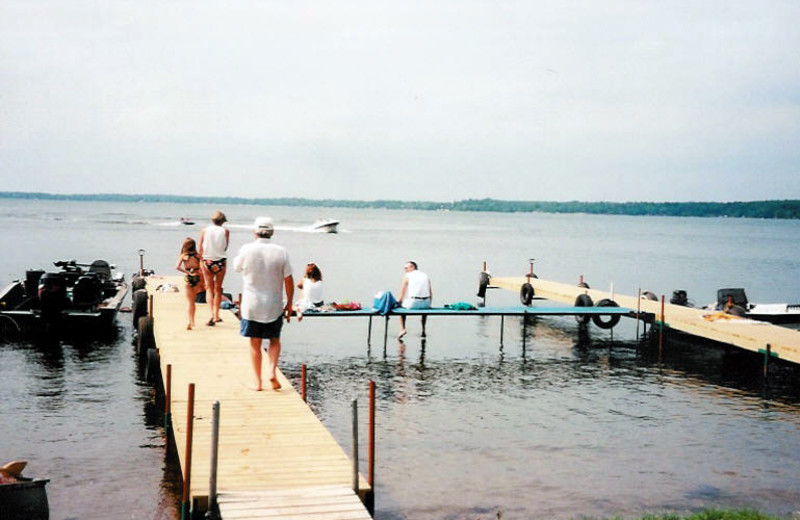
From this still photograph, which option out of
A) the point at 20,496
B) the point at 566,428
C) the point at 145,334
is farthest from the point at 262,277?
the point at 145,334

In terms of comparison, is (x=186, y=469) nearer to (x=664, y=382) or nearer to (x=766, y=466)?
(x=766, y=466)

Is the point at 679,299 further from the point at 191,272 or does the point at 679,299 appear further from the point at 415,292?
the point at 191,272

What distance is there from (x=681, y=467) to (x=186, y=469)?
7050 millimetres

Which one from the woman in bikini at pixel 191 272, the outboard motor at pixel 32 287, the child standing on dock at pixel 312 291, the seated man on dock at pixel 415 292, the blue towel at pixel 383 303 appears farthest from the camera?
the outboard motor at pixel 32 287

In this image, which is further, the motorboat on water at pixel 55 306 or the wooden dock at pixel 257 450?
the motorboat on water at pixel 55 306

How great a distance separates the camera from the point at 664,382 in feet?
57.4

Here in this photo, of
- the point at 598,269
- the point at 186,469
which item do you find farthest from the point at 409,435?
the point at 598,269

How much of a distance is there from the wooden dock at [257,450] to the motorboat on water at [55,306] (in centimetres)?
826

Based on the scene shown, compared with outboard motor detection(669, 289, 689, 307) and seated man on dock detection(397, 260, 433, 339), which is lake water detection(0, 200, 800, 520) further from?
outboard motor detection(669, 289, 689, 307)

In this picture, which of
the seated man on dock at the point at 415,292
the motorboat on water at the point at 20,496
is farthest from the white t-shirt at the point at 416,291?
the motorboat on water at the point at 20,496

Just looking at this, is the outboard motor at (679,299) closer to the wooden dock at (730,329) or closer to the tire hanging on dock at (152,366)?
the wooden dock at (730,329)

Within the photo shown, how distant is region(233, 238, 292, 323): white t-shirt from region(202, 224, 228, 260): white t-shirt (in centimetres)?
421

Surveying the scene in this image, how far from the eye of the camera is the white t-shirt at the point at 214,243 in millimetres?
14000

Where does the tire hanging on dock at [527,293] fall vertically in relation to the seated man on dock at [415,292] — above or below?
below
